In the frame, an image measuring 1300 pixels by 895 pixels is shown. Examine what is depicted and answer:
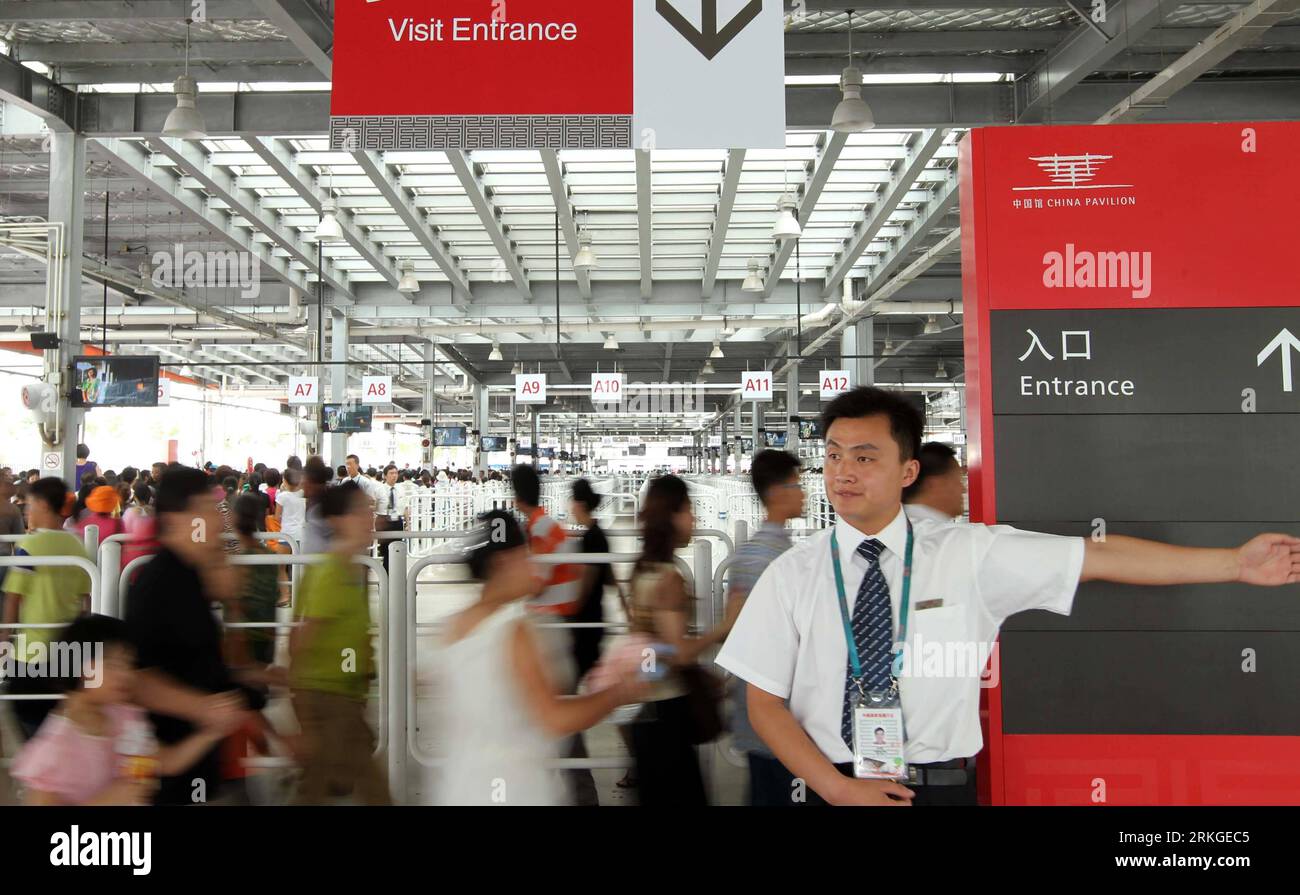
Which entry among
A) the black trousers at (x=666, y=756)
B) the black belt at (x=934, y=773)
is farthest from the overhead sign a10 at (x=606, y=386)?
the black belt at (x=934, y=773)

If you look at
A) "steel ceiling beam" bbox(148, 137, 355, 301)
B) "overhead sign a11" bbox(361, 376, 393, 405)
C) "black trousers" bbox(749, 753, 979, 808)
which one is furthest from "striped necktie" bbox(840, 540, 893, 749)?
"overhead sign a11" bbox(361, 376, 393, 405)

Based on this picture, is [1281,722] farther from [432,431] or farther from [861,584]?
[432,431]

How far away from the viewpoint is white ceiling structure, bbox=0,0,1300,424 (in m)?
7.00

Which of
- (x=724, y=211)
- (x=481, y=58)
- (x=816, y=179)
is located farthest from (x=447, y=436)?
(x=481, y=58)

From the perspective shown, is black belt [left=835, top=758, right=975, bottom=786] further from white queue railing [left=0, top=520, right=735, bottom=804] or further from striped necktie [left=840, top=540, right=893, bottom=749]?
white queue railing [left=0, top=520, right=735, bottom=804]

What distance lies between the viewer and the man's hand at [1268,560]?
6.79 ft

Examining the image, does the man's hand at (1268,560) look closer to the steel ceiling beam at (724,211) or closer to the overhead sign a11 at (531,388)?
the steel ceiling beam at (724,211)

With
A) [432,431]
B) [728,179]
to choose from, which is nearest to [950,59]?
[728,179]

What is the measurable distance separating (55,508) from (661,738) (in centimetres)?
348

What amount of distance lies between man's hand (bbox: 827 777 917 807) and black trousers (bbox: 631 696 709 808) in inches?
30.7

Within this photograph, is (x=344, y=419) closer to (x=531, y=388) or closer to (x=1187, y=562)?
(x=531, y=388)

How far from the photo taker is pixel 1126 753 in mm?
2646

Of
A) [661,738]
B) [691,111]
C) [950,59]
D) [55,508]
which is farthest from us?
[950,59]

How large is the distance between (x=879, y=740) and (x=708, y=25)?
2.35m
